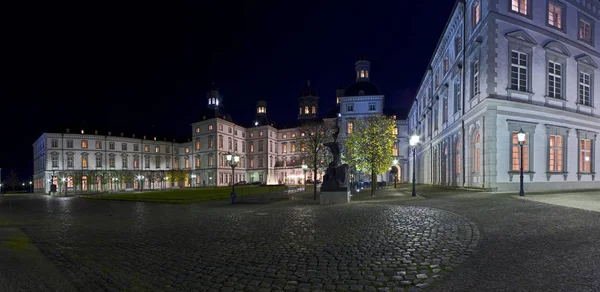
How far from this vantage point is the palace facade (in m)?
74.8

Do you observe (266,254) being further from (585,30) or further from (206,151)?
(206,151)

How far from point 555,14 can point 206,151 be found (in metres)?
80.2

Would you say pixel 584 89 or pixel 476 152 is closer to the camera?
pixel 476 152

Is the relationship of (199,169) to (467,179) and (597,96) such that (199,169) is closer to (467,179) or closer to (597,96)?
(467,179)

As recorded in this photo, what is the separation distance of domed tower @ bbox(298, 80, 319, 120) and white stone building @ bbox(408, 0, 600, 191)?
7909 cm

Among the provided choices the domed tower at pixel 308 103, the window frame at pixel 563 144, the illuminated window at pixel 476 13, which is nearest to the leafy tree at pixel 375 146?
the illuminated window at pixel 476 13

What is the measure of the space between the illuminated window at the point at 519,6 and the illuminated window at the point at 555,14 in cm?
295

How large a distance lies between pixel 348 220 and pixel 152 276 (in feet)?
27.0

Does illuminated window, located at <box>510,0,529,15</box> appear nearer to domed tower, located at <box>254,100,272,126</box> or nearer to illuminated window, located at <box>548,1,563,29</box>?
illuminated window, located at <box>548,1,563,29</box>

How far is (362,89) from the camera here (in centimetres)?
7375

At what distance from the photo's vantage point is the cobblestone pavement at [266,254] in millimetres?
6035

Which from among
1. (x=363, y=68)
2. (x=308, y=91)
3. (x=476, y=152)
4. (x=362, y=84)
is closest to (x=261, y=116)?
(x=308, y=91)

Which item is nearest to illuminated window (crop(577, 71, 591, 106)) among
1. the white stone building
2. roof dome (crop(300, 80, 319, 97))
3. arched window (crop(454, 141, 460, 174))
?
the white stone building

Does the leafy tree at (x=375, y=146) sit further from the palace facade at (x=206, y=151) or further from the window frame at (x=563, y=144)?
the palace facade at (x=206, y=151)
